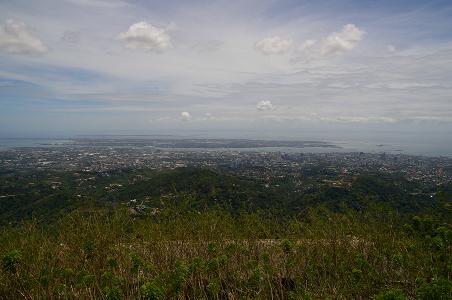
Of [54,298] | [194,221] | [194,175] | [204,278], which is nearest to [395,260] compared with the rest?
[204,278]

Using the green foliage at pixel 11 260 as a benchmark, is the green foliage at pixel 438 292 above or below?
→ above

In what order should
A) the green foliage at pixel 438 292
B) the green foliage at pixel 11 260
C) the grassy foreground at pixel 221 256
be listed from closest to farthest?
the green foliage at pixel 438 292, the green foliage at pixel 11 260, the grassy foreground at pixel 221 256

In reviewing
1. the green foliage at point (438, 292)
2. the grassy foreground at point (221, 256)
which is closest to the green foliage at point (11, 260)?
the grassy foreground at point (221, 256)

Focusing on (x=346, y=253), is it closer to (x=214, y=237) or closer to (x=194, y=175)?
(x=214, y=237)

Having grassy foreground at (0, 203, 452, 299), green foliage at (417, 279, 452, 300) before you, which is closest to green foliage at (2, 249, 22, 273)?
grassy foreground at (0, 203, 452, 299)

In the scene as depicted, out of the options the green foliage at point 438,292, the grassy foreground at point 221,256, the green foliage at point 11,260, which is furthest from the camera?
the grassy foreground at point 221,256

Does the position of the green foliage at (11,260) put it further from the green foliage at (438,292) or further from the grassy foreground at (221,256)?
the green foliage at (438,292)

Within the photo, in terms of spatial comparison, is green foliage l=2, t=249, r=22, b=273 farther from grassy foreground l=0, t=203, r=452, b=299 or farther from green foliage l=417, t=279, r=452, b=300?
green foliage l=417, t=279, r=452, b=300

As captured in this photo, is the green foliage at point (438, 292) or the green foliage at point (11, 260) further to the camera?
the green foliage at point (11, 260)

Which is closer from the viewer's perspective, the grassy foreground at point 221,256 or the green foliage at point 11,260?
the green foliage at point 11,260
